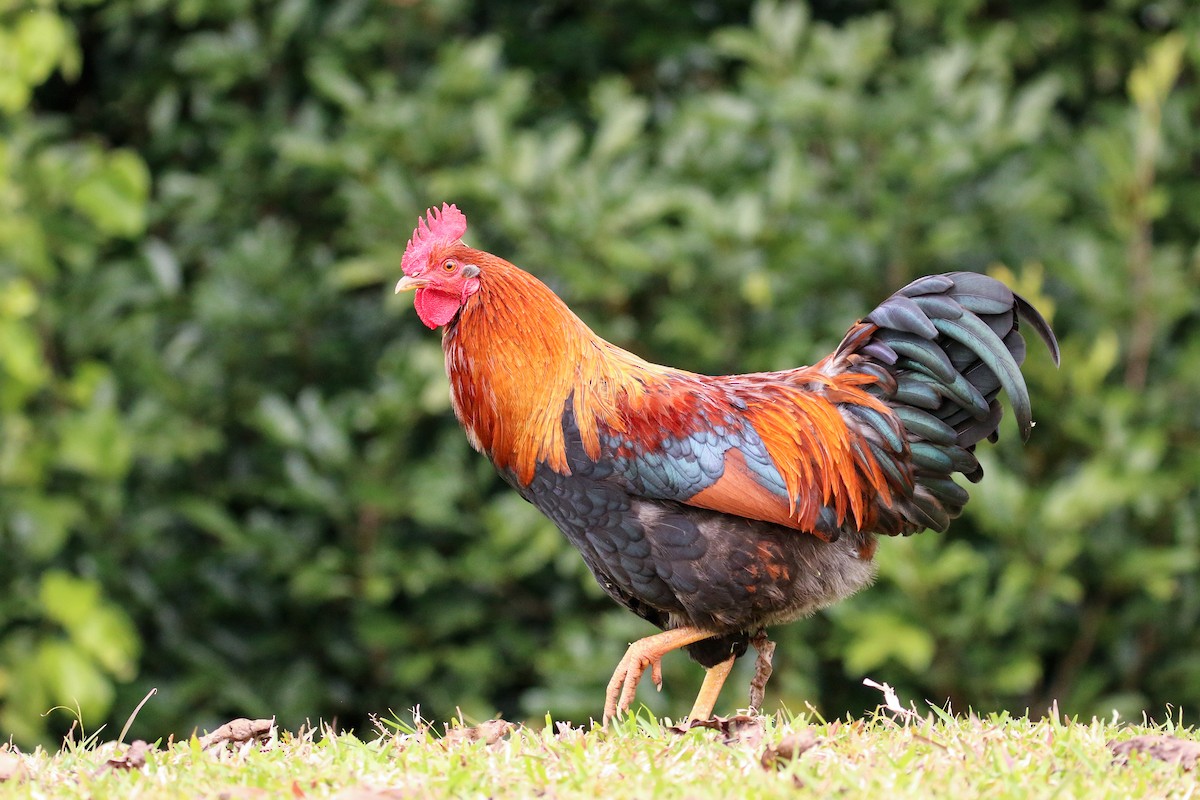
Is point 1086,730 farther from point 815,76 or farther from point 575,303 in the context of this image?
point 815,76

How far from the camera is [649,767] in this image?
3.45m

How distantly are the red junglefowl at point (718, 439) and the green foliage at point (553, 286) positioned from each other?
1.91 meters

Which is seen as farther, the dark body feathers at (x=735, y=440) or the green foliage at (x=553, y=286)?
the green foliage at (x=553, y=286)

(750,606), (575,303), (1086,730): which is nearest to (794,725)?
(750,606)

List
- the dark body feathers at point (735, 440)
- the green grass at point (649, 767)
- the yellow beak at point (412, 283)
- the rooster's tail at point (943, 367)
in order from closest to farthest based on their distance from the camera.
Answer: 1. the green grass at point (649, 767)
2. the dark body feathers at point (735, 440)
3. the yellow beak at point (412, 283)
4. the rooster's tail at point (943, 367)

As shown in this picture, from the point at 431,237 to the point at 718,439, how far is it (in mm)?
1108

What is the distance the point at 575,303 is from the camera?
7.15 meters

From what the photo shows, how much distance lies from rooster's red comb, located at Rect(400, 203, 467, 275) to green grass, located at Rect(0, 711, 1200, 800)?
4.73 feet

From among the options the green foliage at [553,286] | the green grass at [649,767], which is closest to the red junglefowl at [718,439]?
Answer: the green grass at [649,767]

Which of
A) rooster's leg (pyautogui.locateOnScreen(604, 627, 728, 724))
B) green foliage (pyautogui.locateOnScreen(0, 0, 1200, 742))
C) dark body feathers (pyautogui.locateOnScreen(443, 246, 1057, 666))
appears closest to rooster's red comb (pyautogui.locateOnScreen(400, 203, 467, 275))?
dark body feathers (pyautogui.locateOnScreen(443, 246, 1057, 666))

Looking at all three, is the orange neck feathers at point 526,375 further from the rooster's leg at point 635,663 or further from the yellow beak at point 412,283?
the rooster's leg at point 635,663

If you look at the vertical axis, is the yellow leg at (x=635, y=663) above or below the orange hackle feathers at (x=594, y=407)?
below

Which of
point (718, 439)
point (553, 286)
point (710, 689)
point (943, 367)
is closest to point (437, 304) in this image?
point (718, 439)

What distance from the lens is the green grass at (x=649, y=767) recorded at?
3219 mm
